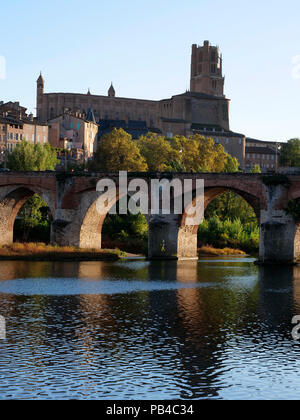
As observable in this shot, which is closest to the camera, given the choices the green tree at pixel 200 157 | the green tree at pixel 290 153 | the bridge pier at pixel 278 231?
the bridge pier at pixel 278 231

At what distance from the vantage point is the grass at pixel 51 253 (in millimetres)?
60250

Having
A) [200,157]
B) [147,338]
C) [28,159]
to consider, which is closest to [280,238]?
[147,338]

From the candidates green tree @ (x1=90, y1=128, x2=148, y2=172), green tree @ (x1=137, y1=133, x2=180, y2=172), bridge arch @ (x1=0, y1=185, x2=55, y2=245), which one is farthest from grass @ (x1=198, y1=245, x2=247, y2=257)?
green tree @ (x1=137, y1=133, x2=180, y2=172)

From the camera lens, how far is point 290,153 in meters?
161

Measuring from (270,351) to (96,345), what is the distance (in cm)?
579

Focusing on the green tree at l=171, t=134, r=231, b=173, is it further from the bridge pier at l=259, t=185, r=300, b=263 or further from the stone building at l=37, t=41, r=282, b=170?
the stone building at l=37, t=41, r=282, b=170

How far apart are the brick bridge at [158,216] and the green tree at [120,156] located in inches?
915

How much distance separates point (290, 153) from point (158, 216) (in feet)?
339

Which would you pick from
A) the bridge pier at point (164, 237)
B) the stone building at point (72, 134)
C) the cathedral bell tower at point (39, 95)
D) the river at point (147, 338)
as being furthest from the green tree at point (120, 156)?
the cathedral bell tower at point (39, 95)

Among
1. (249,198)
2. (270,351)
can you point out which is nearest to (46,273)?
(249,198)

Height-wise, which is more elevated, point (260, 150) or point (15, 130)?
point (260, 150)

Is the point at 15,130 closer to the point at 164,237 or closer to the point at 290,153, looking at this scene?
the point at 290,153

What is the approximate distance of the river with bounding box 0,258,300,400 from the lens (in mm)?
19844

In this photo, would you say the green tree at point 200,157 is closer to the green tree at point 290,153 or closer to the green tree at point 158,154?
the green tree at point 158,154
